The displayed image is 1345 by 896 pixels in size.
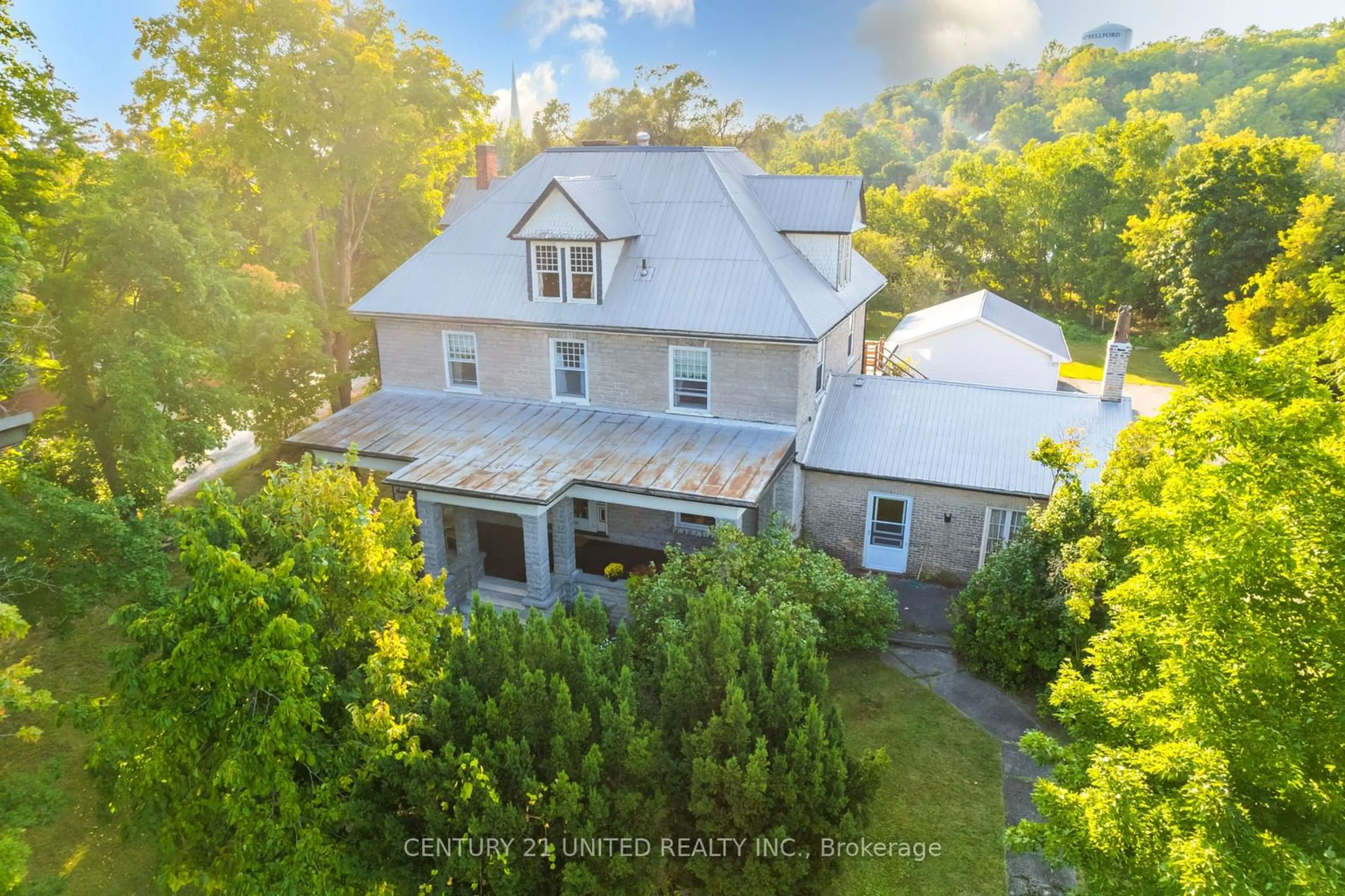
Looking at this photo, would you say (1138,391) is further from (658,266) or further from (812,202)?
(658,266)

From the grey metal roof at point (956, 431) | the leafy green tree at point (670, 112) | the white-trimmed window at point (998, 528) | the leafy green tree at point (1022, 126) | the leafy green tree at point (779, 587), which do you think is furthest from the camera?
the leafy green tree at point (1022, 126)

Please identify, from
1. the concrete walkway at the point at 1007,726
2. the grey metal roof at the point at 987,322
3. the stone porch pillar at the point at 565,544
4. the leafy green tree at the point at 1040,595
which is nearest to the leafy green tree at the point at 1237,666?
the concrete walkway at the point at 1007,726

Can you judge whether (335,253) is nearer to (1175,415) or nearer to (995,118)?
(1175,415)

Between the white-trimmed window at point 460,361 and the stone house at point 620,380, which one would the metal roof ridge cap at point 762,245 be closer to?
the stone house at point 620,380

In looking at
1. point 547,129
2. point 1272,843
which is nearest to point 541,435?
point 1272,843

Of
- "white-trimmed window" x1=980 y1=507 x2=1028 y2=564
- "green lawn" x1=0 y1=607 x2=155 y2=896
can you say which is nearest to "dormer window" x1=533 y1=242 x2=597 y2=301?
"white-trimmed window" x1=980 y1=507 x2=1028 y2=564

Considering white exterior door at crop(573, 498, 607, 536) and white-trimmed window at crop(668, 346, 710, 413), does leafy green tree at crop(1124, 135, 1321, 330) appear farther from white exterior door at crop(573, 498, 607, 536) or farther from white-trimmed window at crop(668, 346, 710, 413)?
white exterior door at crop(573, 498, 607, 536)

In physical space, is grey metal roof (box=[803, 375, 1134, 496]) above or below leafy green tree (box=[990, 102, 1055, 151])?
below
